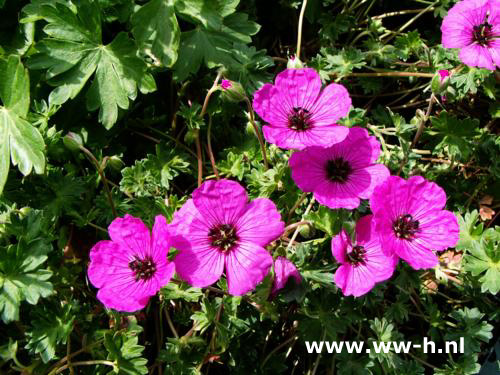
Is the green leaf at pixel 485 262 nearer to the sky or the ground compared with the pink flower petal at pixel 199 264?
nearer to the sky

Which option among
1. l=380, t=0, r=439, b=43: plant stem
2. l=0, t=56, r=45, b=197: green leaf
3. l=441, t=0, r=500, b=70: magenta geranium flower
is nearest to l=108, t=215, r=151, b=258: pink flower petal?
l=0, t=56, r=45, b=197: green leaf

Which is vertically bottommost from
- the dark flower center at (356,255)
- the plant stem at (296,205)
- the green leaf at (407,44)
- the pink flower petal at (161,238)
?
the pink flower petal at (161,238)

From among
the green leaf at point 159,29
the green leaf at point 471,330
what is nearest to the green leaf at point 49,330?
the green leaf at point 159,29

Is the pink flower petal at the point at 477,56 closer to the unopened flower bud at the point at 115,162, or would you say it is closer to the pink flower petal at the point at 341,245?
the pink flower petal at the point at 341,245

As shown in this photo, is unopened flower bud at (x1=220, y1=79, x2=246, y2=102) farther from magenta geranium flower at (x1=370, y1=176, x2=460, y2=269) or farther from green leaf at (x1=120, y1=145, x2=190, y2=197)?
magenta geranium flower at (x1=370, y1=176, x2=460, y2=269)

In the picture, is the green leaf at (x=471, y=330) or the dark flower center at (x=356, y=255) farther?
the green leaf at (x=471, y=330)

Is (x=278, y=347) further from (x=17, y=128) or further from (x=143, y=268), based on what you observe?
(x=17, y=128)

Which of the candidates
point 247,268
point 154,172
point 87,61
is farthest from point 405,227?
point 87,61

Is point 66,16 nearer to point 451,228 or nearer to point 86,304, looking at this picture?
point 86,304
